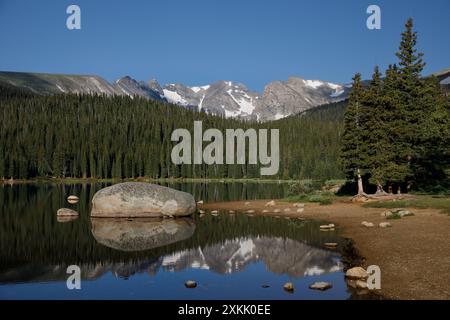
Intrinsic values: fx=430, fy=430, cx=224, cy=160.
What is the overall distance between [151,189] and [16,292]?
Result: 70.7 ft

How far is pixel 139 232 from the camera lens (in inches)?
1171

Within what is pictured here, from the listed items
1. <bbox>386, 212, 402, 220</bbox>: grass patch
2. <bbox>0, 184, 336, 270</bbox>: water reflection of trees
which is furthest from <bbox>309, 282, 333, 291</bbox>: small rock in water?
<bbox>386, 212, 402, 220</bbox>: grass patch

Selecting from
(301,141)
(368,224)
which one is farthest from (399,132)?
(301,141)

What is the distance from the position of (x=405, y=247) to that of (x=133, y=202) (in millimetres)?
22648

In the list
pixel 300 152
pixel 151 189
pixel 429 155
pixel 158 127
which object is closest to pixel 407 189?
pixel 429 155

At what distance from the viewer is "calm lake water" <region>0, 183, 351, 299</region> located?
1609cm

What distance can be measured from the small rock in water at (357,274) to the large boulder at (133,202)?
22699 millimetres

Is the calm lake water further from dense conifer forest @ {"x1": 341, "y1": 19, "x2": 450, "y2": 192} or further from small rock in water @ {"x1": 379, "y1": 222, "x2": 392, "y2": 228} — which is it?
dense conifer forest @ {"x1": 341, "y1": 19, "x2": 450, "y2": 192}

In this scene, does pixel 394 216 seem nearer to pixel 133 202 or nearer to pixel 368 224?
pixel 368 224

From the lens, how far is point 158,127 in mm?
169625

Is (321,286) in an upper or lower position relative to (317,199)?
lower

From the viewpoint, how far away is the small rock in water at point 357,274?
16.8 meters
